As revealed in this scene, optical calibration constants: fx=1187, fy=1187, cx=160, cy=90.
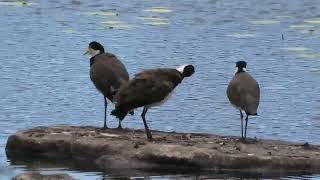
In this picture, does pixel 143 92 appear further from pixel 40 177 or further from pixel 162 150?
pixel 40 177

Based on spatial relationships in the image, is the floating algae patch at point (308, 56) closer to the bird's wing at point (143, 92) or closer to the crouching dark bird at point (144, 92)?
the crouching dark bird at point (144, 92)

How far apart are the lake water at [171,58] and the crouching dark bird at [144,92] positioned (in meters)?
0.99

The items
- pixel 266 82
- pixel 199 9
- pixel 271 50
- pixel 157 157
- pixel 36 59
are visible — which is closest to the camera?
pixel 157 157

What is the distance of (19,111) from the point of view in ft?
56.6

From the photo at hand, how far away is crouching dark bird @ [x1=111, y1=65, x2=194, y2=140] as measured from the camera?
13812 mm

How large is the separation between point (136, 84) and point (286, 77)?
24.1ft

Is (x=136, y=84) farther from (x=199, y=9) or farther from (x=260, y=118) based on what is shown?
(x=199, y=9)

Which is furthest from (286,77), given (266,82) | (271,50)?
(271,50)

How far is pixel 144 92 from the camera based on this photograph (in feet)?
45.4

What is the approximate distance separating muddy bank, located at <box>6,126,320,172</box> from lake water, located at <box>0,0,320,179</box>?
35 cm

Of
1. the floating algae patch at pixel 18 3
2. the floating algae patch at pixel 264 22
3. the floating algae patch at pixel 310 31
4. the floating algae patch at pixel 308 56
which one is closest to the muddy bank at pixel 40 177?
the floating algae patch at pixel 308 56

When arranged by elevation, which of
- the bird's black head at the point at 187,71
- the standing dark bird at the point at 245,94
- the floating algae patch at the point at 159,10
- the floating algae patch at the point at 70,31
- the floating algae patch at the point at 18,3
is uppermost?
the bird's black head at the point at 187,71

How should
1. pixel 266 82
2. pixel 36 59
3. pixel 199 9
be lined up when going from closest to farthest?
1. pixel 266 82
2. pixel 36 59
3. pixel 199 9

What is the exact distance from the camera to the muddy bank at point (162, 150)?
13289mm
